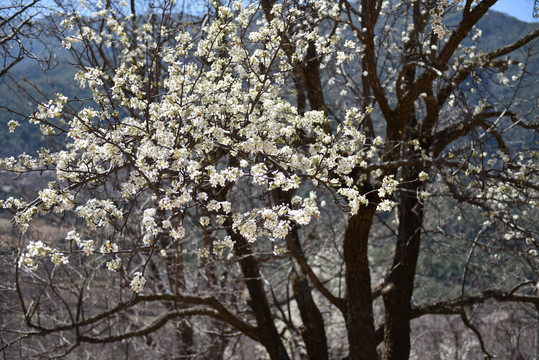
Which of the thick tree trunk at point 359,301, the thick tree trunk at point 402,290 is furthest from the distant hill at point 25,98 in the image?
the thick tree trunk at point 359,301

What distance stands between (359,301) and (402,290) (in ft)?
2.43

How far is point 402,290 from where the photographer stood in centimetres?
579

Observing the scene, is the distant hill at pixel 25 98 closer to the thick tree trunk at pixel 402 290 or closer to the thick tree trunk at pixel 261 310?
the thick tree trunk at pixel 402 290

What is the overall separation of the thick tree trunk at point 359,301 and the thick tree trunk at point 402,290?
0.46 meters

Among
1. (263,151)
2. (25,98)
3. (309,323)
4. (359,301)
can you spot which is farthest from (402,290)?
(25,98)

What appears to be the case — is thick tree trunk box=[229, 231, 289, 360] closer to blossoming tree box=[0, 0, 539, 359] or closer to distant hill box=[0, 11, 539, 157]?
blossoming tree box=[0, 0, 539, 359]

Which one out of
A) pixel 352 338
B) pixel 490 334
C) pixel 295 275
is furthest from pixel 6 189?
pixel 490 334

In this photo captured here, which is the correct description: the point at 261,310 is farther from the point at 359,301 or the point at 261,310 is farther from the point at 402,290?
the point at 402,290

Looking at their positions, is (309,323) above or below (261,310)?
below

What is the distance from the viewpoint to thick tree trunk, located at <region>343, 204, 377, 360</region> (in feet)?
17.2

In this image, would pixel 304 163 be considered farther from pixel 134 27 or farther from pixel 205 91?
pixel 134 27

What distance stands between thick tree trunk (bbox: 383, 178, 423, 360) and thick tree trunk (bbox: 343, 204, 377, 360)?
46 centimetres

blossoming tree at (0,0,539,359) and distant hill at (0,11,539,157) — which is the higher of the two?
distant hill at (0,11,539,157)

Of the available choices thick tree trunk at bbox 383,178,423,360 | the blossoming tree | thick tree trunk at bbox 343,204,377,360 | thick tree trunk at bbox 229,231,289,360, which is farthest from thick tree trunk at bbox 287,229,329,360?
thick tree trunk at bbox 383,178,423,360
